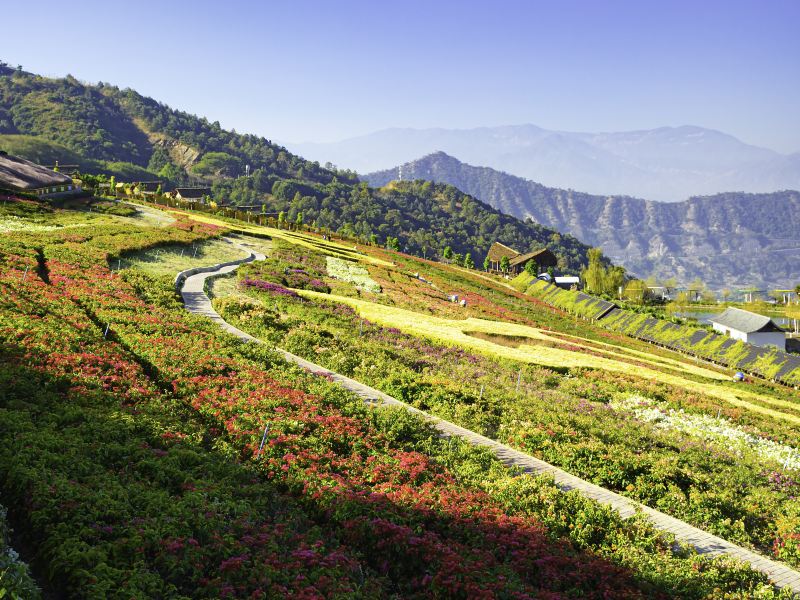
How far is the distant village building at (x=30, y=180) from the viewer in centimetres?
6050

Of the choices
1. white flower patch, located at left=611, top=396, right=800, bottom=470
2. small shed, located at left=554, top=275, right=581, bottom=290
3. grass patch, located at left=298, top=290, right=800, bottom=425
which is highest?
small shed, located at left=554, top=275, right=581, bottom=290

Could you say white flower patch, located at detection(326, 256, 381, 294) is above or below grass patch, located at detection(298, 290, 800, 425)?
above

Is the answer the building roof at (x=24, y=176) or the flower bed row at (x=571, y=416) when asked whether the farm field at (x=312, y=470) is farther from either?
the building roof at (x=24, y=176)

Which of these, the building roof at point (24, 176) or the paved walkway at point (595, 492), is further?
the building roof at point (24, 176)

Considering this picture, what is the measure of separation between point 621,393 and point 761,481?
1086cm

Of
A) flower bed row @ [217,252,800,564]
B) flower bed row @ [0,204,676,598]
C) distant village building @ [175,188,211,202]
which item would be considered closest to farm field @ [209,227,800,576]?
flower bed row @ [217,252,800,564]

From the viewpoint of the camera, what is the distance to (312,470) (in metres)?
14.8

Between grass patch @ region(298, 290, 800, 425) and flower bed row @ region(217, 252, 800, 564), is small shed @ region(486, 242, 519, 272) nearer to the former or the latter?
grass patch @ region(298, 290, 800, 425)

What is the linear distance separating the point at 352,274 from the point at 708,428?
38.8 m

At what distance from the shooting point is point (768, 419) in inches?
1243

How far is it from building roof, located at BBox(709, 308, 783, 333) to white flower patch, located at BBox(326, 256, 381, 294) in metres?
52.9

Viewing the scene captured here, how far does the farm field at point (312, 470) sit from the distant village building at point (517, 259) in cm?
9846

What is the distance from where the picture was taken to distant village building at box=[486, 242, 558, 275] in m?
130

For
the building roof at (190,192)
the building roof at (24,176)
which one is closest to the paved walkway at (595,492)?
the building roof at (24,176)
